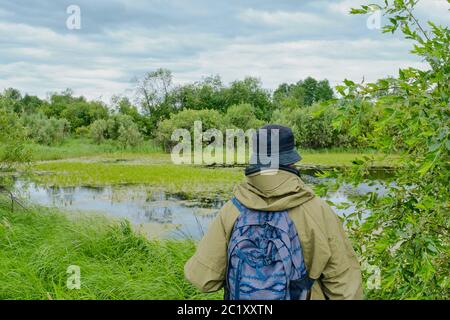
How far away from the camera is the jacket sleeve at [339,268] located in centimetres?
158

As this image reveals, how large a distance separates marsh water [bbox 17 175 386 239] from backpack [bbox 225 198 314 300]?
6524 mm

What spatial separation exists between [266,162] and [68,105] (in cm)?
2003

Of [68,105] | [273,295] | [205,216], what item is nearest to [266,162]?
[273,295]

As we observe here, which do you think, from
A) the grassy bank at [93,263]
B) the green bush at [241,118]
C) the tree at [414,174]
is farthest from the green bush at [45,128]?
the tree at [414,174]

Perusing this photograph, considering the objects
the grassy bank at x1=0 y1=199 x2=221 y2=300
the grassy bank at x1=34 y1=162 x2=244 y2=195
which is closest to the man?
the grassy bank at x1=0 y1=199 x2=221 y2=300

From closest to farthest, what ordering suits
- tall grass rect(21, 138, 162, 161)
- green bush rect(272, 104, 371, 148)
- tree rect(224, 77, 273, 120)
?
green bush rect(272, 104, 371, 148), tall grass rect(21, 138, 162, 161), tree rect(224, 77, 273, 120)

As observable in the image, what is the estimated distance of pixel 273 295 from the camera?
5.21 ft

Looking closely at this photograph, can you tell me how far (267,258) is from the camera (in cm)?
160

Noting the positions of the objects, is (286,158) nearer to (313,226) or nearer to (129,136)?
(313,226)

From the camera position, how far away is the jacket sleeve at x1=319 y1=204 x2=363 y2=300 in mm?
1583

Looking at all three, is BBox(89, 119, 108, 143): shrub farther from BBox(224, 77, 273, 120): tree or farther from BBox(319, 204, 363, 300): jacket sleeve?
BBox(319, 204, 363, 300): jacket sleeve

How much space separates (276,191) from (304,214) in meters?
0.12

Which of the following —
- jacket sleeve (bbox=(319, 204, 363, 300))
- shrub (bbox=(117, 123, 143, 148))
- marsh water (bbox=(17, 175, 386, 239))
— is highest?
jacket sleeve (bbox=(319, 204, 363, 300))

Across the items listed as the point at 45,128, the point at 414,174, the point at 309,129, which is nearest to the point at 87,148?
the point at 45,128
